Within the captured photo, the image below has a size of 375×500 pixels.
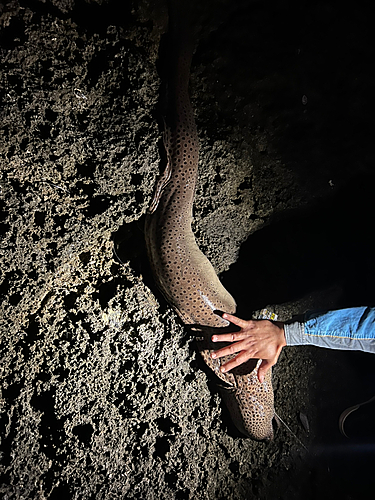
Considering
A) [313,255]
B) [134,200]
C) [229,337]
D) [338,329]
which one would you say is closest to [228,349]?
[229,337]

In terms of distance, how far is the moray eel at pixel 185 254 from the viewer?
1528 millimetres

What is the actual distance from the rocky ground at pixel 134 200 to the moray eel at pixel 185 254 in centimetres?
7

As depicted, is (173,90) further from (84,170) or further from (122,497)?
(122,497)

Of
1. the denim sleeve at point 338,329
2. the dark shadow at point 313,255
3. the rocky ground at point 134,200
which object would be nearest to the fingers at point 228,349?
the denim sleeve at point 338,329

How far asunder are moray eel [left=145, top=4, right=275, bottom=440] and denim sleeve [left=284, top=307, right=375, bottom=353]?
1.65 feet

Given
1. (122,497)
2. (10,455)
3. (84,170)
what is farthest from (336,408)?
(84,170)

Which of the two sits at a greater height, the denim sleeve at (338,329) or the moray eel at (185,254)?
the moray eel at (185,254)

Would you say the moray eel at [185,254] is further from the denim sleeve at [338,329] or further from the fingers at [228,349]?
the denim sleeve at [338,329]

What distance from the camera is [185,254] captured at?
1.76 m

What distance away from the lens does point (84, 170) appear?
1.47 m

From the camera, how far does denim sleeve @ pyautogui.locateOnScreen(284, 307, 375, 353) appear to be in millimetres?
1415

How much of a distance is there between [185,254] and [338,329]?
0.84 metres

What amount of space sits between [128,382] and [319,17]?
2.11m

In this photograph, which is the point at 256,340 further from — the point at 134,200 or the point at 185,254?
the point at 134,200
